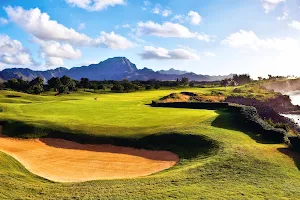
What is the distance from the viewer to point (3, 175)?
2017cm

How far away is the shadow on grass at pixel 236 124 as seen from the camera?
30278mm

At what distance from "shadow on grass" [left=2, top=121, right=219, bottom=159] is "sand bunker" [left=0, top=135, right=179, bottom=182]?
716 mm

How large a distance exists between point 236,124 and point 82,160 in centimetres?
1760

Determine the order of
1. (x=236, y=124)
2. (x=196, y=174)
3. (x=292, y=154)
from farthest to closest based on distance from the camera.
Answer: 1. (x=236, y=124)
2. (x=292, y=154)
3. (x=196, y=174)

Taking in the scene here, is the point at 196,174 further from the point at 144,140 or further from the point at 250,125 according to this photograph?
the point at 250,125

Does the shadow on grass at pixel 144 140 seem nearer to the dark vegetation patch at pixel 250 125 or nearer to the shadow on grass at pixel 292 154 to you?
the shadow on grass at pixel 292 154

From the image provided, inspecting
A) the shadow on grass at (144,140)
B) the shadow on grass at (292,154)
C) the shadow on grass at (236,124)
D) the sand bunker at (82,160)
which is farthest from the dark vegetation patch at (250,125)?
the sand bunker at (82,160)

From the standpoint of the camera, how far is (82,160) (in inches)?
1058

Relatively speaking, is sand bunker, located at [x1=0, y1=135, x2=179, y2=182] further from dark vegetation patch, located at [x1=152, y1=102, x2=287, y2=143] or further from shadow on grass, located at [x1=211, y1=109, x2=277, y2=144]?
dark vegetation patch, located at [x1=152, y1=102, x2=287, y2=143]

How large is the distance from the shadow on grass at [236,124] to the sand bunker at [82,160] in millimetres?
8859

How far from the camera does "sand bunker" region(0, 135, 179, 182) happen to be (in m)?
23.0

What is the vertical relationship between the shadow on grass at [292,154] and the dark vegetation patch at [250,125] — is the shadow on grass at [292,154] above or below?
below

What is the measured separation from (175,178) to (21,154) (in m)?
15.9

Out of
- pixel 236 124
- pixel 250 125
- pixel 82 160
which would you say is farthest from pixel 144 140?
pixel 250 125
